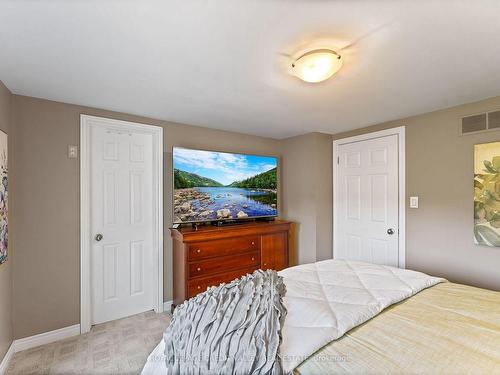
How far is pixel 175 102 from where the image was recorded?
91.2 inches

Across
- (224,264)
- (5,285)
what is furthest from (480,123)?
(5,285)

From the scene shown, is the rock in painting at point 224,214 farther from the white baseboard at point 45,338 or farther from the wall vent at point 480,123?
the wall vent at point 480,123

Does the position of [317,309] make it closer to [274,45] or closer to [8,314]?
[274,45]

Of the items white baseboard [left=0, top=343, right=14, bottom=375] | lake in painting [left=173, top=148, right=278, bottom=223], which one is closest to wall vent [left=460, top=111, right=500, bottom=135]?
lake in painting [left=173, top=148, right=278, bottom=223]

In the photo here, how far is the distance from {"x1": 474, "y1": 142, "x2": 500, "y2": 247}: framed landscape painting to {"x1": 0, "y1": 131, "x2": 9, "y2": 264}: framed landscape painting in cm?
393

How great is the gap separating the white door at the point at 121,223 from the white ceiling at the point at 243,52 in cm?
46

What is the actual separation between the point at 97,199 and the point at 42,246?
601 mm

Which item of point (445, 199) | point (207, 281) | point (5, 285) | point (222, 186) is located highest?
point (222, 186)

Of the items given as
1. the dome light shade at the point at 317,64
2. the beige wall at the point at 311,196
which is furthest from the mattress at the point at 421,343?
the beige wall at the point at 311,196

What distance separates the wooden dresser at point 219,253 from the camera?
259 centimetres

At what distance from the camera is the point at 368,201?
3.15 meters

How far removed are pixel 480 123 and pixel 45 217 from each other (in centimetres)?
404

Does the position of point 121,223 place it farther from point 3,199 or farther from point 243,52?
point 243,52

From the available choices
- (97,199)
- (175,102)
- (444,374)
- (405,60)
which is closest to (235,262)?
(97,199)
